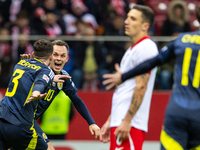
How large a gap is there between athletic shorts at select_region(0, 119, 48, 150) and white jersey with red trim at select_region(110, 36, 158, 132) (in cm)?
105

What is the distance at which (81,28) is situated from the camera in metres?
9.94

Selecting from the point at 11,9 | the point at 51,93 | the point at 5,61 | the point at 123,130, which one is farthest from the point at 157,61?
the point at 11,9

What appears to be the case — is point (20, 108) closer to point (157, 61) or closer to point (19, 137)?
point (19, 137)

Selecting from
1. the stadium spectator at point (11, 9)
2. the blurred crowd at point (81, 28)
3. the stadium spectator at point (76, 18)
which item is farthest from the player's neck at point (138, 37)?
the stadium spectator at point (11, 9)

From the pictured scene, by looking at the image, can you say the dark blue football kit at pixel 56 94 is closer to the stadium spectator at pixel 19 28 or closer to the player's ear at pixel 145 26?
the player's ear at pixel 145 26

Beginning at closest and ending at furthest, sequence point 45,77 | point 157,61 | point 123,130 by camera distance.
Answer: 1. point 157,61
2. point 123,130
3. point 45,77

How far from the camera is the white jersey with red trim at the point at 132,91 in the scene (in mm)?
3958

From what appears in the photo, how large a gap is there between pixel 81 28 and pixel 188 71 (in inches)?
267

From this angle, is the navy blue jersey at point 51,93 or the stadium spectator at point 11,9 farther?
the stadium spectator at point 11,9

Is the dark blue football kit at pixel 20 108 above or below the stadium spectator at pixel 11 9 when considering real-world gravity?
below

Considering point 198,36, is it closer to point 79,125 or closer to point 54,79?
point 54,79

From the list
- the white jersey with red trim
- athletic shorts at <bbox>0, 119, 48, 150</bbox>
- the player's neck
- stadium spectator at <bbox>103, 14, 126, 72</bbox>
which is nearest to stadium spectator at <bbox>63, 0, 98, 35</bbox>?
stadium spectator at <bbox>103, 14, 126, 72</bbox>

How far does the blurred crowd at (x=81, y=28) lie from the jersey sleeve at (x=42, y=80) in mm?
4866

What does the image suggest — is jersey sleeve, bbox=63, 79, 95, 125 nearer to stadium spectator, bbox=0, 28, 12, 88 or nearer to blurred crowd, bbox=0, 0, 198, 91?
blurred crowd, bbox=0, 0, 198, 91
